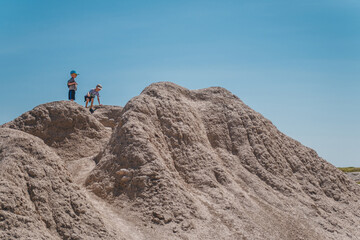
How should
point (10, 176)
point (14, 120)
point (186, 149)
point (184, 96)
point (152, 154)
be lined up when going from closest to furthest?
point (10, 176) → point (152, 154) → point (186, 149) → point (14, 120) → point (184, 96)

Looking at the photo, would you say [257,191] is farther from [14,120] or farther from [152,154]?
[14,120]

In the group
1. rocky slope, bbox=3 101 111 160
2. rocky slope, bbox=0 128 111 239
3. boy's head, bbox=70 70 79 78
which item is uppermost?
boy's head, bbox=70 70 79 78

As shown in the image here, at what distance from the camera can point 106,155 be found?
1623 cm

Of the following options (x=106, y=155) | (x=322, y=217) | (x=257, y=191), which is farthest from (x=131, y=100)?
(x=322, y=217)

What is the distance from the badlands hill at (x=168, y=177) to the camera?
12070mm

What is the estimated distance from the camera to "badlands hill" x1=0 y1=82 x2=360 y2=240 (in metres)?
12.1

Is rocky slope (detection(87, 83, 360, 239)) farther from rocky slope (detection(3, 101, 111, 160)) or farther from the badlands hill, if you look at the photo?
rocky slope (detection(3, 101, 111, 160))

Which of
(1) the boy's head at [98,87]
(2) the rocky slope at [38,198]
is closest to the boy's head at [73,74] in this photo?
(1) the boy's head at [98,87]

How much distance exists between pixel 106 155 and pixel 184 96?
551 cm

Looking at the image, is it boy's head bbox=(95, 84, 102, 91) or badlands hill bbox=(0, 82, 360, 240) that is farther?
boy's head bbox=(95, 84, 102, 91)

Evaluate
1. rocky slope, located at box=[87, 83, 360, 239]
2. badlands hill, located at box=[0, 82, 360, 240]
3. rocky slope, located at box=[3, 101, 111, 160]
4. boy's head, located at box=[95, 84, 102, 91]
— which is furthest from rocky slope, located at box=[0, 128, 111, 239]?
boy's head, located at box=[95, 84, 102, 91]

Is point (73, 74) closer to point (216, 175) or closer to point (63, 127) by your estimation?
point (63, 127)

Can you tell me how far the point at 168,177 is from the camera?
602 inches

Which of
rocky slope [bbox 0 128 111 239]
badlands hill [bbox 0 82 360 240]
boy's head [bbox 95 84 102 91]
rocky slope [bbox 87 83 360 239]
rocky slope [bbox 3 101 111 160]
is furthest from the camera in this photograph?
boy's head [bbox 95 84 102 91]
